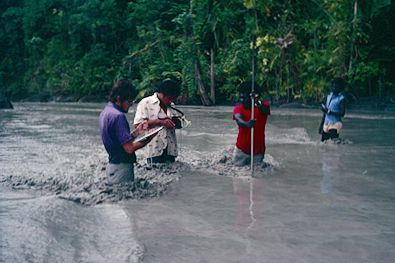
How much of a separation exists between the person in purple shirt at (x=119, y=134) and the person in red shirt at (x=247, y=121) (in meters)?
2.26

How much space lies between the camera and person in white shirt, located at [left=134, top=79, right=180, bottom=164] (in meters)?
7.46

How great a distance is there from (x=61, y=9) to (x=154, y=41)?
10.6 metres

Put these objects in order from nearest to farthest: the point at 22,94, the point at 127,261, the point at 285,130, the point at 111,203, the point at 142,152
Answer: the point at 127,261
the point at 111,203
the point at 142,152
the point at 285,130
the point at 22,94

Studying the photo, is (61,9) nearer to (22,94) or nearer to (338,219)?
(22,94)

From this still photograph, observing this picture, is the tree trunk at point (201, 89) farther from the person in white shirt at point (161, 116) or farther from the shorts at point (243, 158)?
the person in white shirt at point (161, 116)

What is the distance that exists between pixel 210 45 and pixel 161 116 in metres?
22.1

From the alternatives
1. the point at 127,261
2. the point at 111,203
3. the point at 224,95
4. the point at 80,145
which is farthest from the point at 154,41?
the point at 127,261

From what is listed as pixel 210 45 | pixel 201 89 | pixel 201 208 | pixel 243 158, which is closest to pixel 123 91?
pixel 201 208

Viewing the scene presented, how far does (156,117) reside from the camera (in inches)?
297

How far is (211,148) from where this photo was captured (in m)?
10.7

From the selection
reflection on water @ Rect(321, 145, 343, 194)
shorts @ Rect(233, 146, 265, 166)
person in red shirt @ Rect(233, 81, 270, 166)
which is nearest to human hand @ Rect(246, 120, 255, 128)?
person in red shirt @ Rect(233, 81, 270, 166)

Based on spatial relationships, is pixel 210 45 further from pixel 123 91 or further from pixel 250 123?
pixel 123 91

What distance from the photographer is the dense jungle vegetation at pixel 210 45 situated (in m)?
24.0

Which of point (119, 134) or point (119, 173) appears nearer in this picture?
point (119, 134)
